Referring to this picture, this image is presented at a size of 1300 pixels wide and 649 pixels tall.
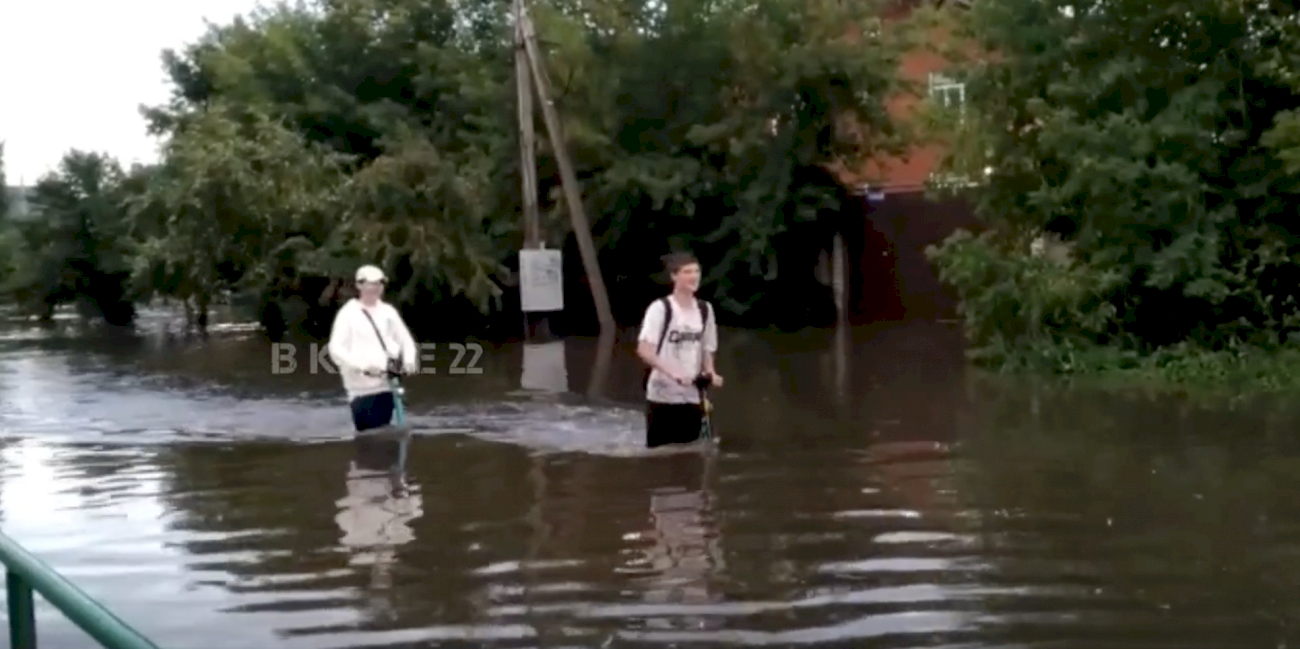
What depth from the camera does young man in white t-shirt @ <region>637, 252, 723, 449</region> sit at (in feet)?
35.6

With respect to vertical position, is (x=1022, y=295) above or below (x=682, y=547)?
above

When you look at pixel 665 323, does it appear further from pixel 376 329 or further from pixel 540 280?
pixel 540 280

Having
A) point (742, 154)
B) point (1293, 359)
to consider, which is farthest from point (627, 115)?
point (1293, 359)

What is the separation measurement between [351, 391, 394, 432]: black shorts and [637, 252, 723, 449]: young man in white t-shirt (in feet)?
8.29

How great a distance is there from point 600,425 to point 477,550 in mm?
6142

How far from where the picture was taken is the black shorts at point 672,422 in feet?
37.8

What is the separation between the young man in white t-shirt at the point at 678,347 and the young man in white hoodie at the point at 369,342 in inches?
86.1

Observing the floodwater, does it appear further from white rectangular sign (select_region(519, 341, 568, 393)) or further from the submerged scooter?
A: white rectangular sign (select_region(519, 341, 568, 393))

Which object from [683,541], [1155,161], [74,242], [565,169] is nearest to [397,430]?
[683,541]

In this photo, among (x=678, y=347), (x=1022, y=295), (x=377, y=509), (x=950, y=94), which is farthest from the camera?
(x=950, y=94)

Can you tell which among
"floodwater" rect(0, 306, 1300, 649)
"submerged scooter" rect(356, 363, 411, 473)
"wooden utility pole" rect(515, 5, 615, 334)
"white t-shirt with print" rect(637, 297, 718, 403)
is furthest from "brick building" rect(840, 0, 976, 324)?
"white t-shirt with print" rect(637, 297, 718, 403)

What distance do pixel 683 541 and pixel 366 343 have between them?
14.2ft

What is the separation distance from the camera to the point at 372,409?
13.1m

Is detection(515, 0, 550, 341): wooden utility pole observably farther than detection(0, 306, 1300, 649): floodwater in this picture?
Yes
